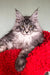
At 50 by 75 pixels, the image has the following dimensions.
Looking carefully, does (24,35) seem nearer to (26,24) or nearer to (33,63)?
(26,24)

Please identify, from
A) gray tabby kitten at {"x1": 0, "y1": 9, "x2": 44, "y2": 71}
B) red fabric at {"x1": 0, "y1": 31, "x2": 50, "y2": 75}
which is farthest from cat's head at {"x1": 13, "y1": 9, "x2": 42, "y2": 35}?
red fabric at {"x1": 0, "y1": 31, "x2": 50, "y2": 75}

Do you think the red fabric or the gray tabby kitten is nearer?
the red fabric

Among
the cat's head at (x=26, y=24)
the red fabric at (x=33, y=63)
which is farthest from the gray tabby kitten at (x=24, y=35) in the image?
the red fabric at (x=33, y=63)

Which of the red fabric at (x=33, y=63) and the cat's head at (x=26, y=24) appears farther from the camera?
the cat's head at (x=26, y=24)

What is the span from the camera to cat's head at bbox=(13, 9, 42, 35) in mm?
1312

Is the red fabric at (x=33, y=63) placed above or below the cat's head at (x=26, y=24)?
below

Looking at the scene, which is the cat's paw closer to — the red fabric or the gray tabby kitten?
the red fabric

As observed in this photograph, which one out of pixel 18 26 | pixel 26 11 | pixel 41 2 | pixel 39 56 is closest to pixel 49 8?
pixel 41 2

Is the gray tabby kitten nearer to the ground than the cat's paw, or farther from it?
farther from it

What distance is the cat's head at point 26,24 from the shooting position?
4.30 ft

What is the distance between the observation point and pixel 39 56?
1001 millimetres

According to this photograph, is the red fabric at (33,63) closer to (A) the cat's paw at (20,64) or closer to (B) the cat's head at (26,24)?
(A) the cat's paw at (20,64)

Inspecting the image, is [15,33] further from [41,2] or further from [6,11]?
[41,2]

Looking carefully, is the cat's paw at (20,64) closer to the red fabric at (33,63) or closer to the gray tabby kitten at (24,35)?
the red fabric at (33,63)
